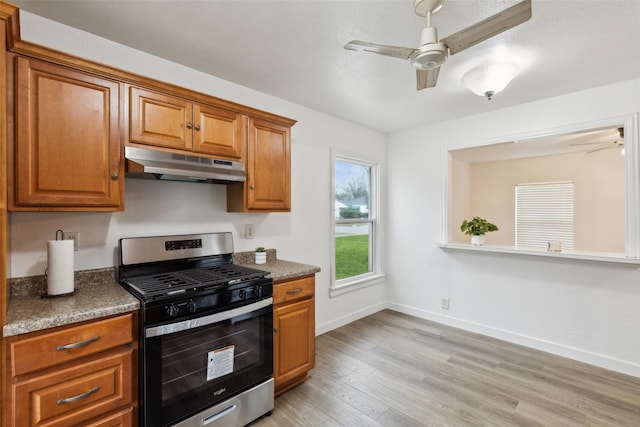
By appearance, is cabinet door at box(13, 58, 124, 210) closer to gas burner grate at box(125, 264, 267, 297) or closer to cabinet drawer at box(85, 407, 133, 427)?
gas burner grate at box(125, 264, 267, 297)

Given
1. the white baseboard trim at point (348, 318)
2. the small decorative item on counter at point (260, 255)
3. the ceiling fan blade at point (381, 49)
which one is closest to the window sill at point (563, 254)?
the white baseboard trim at point (348, 318)

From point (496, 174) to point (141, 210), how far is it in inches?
230

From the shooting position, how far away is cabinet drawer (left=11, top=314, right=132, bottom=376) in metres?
1.30

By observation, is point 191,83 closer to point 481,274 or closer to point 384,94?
point 384,94

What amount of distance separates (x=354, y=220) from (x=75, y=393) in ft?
10.4

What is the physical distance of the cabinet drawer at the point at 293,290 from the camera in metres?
2.28

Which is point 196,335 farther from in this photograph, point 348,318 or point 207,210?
point 348,318

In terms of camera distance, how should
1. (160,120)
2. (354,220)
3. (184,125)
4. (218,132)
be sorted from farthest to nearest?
1. (354,220)
2. (218,132)
3. (184,125)
4. (160,120)

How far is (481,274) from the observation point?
11.7 ft

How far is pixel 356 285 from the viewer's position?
393cm

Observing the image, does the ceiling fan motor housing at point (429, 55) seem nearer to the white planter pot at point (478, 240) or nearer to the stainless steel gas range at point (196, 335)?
the stainless steel gas range at point (196, 335)

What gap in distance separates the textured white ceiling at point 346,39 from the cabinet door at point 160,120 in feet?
1.37

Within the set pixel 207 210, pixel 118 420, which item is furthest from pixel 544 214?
pixel 118 420

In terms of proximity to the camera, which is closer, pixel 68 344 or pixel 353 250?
pixel 68 344
